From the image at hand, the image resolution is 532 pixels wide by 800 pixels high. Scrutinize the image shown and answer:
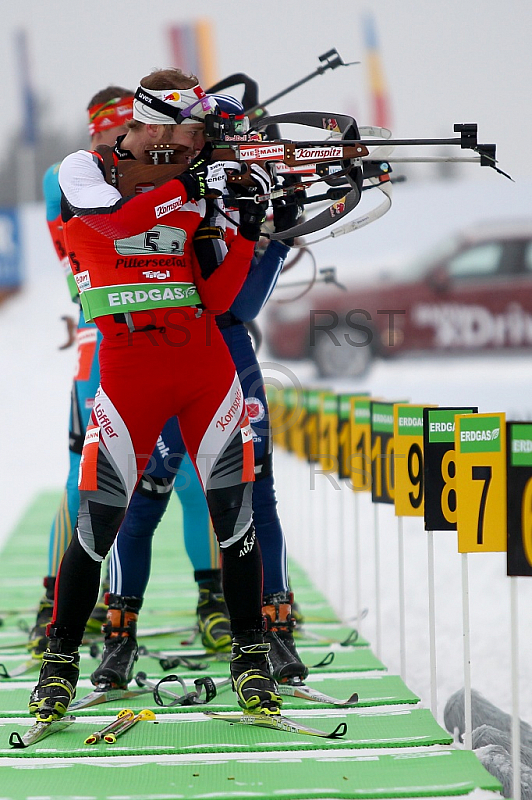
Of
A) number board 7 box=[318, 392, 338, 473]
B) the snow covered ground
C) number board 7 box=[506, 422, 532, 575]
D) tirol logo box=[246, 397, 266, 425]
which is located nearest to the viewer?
number board 7 box=[506, 422, 532, 575]

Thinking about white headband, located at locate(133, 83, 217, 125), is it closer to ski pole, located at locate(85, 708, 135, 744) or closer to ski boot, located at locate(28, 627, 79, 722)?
ski boot, located at locate(28, 627, 79, 722)

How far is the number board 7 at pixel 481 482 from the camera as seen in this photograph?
92.4 inches

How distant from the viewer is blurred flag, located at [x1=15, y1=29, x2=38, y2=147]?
15891mm

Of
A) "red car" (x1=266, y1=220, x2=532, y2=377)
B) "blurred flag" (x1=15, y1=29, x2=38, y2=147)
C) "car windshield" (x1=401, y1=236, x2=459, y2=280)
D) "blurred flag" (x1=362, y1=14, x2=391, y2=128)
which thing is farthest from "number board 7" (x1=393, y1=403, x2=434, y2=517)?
"blurred flag" (x1=15, y1=29, x2=38, y2=147)

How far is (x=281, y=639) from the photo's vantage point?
10.1 feet

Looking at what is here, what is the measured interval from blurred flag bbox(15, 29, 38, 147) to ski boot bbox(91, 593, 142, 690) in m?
14.0

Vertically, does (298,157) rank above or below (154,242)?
above

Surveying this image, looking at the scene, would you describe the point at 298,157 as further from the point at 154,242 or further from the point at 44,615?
the point at 44,615

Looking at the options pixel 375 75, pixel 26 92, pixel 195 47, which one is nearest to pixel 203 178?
pixel 195 47

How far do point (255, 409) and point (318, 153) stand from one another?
34.3 inches

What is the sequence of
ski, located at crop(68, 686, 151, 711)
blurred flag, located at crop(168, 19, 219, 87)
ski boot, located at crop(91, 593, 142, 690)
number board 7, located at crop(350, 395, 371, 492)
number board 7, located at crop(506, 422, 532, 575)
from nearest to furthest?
number board 7, located at crop(506, 422, 532, 575) < ski, located at crop(68, 686, 151, 711) < ski boot, located at crop(91, 593, 142, 690) < number board 7, located at crop(350, 395, 371, 492) < blurred flag, located at crop(168, 19, 219, 87)

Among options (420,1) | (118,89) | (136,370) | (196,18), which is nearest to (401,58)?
(420,1)

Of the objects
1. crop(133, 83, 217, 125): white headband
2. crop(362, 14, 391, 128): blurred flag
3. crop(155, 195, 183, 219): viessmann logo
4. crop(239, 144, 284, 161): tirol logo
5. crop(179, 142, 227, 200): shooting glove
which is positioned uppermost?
crop(362, 14, 391, 128): blurred flag

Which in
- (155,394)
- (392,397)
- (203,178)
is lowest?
(392,397)
